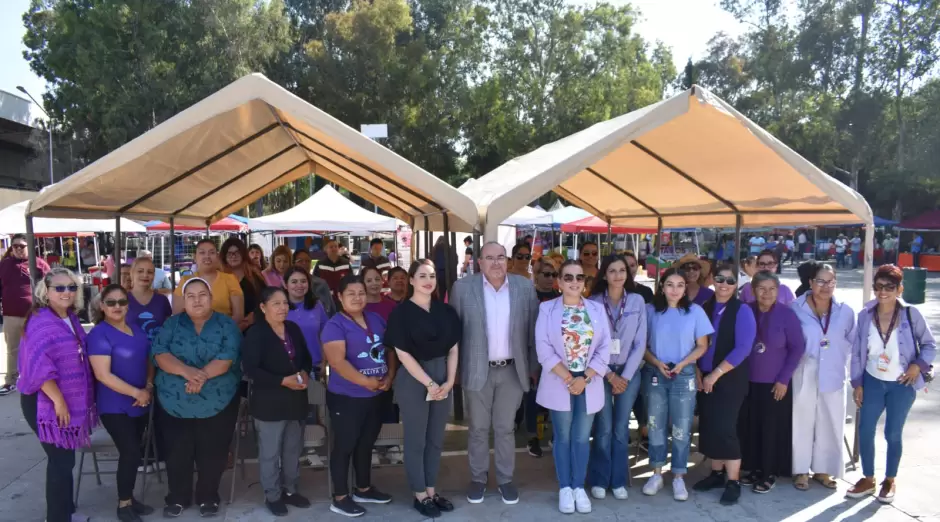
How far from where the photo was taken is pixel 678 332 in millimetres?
4156

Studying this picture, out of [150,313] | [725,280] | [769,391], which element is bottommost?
[769,391]

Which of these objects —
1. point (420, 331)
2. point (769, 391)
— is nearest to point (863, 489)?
point (769, 391)

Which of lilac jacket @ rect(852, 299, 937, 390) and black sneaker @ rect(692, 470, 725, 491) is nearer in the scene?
lilac jacket @ rect(852, 299, 937, 390)

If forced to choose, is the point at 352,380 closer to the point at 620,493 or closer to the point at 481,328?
the point at 481,328

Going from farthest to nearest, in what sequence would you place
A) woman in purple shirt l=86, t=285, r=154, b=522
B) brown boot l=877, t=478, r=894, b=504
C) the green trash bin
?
the green trash bin
brown boot l=877, t=478, r=894, b=504
woman in purple shirt l=86, t=285, r=154, b=522

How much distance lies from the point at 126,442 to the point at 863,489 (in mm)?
4936

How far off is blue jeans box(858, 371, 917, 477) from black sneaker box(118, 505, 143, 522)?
16.1 feet

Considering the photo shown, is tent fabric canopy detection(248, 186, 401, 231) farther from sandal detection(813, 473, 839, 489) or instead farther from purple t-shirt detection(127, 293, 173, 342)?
sandal detection(813, 473, 839, 489)

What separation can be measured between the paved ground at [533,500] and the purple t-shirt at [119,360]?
0.84m

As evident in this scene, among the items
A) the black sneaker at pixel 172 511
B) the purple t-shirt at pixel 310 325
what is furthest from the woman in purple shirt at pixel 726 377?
the black sneaker at pixel 172 511

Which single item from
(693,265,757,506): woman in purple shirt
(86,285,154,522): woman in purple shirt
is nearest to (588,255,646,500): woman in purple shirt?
(693,265,757,506): woman in purple shirt

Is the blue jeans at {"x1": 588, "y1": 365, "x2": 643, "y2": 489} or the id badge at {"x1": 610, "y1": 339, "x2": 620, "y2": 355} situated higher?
the id badge at {"x1": 610, "y1": 339, "x2": 620, "y2": 355}

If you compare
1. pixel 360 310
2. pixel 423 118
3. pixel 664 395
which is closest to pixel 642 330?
pixel 664 395

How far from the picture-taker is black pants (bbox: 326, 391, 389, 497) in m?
4.01
